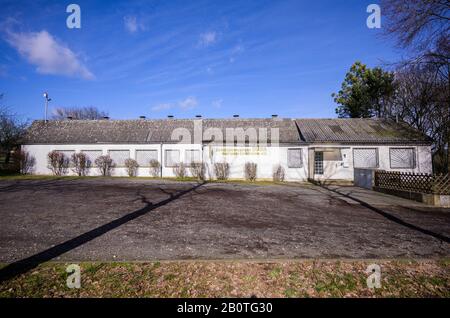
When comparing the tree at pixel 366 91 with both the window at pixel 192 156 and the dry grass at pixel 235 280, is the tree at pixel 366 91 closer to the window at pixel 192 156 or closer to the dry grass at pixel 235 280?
the window at pixel 192 156

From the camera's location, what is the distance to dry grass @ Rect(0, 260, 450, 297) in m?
3.31

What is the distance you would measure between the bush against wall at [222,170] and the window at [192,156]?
5.81 ft

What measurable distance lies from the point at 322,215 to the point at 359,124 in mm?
18711

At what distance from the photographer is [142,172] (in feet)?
67.7

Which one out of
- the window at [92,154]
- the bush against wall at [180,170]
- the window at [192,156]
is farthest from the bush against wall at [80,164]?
the window at [192,156]

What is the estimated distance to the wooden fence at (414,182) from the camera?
34.2 ft

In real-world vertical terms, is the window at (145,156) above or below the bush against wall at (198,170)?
above

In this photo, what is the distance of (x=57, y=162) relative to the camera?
810 inches

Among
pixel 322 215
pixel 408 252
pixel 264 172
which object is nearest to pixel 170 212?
pixel 322 215

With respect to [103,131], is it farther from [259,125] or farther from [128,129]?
[259,125]

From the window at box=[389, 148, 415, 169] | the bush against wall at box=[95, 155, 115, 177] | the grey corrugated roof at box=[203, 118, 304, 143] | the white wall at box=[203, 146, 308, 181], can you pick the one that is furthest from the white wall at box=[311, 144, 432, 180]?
the bush against wall at box=[95, 155, 115, 177]

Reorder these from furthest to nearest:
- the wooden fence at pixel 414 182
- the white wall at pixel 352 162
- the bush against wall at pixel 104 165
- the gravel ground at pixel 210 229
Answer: the bush against wall at pixel 104 165 → the white wall at pixel 352 162 → the wooden fence at pixel 414 182 → the gravel ground at pixel 210 229
